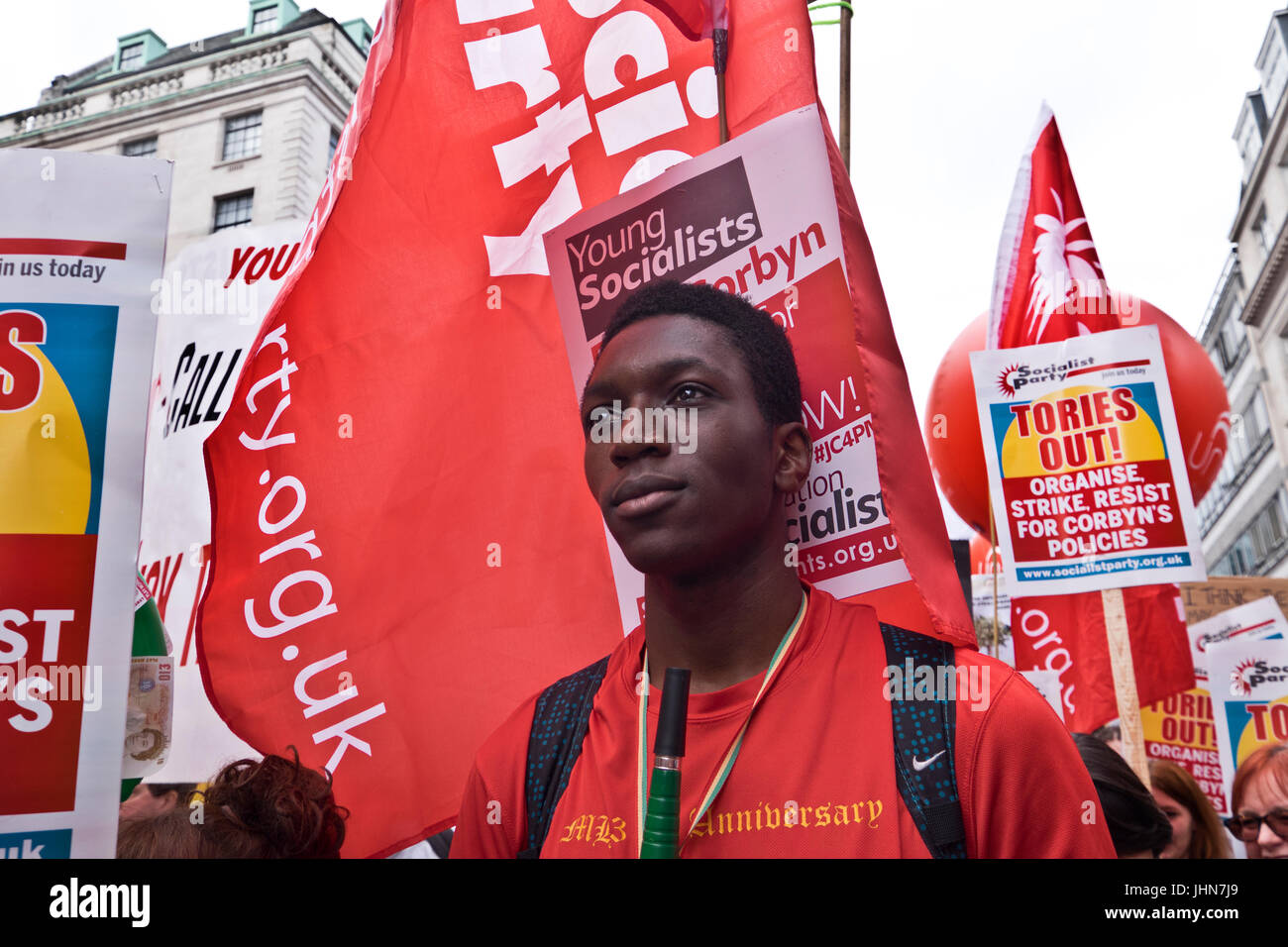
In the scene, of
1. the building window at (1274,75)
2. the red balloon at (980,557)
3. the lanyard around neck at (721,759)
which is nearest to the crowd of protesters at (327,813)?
the lanyard around neck at (721,759)

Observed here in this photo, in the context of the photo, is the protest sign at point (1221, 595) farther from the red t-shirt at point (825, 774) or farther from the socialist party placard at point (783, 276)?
the red t-shirt at point (825, 774)

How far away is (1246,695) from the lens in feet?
16.2

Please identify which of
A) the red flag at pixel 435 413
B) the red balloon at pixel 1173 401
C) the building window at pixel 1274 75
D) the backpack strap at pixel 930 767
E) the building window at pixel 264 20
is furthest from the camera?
the building window at pixel 1274 75

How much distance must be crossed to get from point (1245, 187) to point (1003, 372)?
35966mm

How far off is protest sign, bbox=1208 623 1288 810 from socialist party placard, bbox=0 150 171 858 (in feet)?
15.1

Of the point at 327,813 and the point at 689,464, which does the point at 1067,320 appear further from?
the point at 327,813

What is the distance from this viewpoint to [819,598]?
2.22 m

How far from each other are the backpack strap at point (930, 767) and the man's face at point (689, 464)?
44cm

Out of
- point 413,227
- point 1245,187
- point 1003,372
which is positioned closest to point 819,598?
point 413,227

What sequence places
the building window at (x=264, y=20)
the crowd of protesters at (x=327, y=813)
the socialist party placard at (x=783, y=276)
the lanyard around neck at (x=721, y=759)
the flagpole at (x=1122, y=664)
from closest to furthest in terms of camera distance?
the lanyard around neck at (x=721, y=759) < the socialist party placard at (x=783, y=276) < the crowd of protesters at (x=327, y=813) < the flagpole at (x=1122, y=664) < the building window at (x=264, y=20)

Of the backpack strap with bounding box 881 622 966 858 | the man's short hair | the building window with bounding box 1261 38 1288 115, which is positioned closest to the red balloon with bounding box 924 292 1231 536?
the man's short hair

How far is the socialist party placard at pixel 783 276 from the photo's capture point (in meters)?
2.36

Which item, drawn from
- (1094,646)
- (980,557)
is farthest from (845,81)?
(980,557)
